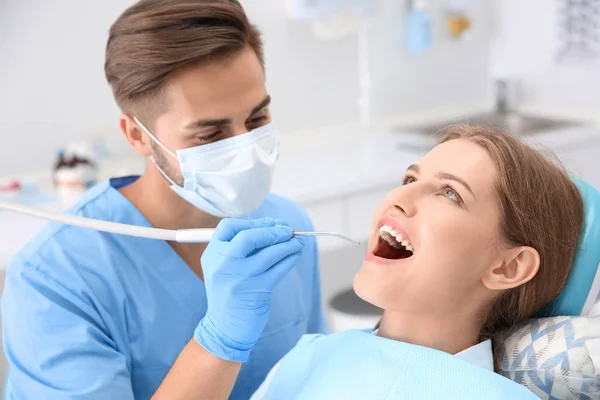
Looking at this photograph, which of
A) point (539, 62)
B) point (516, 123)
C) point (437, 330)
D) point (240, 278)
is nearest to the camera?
point (240, 278)

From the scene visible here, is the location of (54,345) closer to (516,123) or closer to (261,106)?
(261,106)

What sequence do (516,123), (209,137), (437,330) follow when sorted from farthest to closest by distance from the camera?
(516,123) → (209,137) → (437,330)

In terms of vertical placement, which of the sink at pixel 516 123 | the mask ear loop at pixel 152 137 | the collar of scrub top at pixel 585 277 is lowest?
the sink at pixel 516 123

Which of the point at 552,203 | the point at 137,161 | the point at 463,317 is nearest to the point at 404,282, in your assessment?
the point at 463,317

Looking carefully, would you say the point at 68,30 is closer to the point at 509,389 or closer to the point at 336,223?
the point at 336,223

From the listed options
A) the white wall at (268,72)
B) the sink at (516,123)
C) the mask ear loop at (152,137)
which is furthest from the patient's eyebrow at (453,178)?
the sink at (516,123)

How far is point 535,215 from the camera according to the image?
4.43ft

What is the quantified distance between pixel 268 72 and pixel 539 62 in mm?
1365

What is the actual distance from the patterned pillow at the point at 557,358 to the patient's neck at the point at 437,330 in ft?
0.26

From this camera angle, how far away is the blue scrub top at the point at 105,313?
4.46 feet

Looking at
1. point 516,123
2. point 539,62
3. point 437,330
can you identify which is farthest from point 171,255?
point 539,62

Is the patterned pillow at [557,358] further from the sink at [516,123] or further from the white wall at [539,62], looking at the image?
the white wall at [539,62]

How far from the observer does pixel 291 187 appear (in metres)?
2.56

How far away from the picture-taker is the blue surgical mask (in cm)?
153
